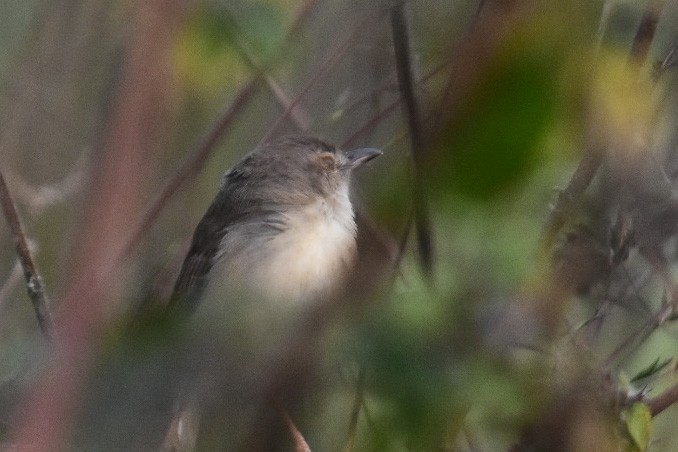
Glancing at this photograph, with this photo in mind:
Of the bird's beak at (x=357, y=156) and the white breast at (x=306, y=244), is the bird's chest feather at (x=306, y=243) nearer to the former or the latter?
the white breast at (x=306, y=244)

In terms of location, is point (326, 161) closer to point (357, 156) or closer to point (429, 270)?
point (357, 156)

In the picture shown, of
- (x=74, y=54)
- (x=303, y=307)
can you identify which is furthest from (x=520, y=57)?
(x=74, y=54)

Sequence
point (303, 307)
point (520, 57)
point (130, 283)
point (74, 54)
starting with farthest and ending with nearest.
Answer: point (74, 54)
point (130, 283)
point (303, 307)
point (520, 57)

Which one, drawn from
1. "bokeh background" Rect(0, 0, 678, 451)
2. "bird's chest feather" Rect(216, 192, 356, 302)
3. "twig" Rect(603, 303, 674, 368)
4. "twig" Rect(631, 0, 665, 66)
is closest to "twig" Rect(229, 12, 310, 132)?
"bokeh background" Rect(0, 0, 678, 451)

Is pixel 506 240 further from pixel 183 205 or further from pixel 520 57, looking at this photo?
pixel 183 205

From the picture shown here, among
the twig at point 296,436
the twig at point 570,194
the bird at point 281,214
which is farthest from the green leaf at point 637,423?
the bird at point 281,214

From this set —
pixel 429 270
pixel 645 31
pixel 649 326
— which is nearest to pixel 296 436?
pixel 429 270

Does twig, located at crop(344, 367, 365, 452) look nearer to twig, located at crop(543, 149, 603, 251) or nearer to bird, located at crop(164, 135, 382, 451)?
twig, located at crop(543, 149, 603, 251)
